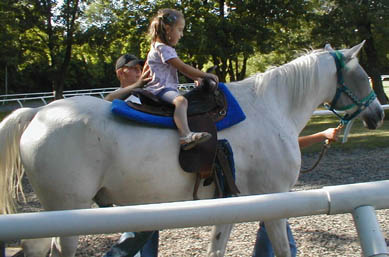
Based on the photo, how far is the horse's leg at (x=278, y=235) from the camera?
2.67 metres

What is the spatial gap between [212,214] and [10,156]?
190 cm

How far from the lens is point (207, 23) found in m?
12.6

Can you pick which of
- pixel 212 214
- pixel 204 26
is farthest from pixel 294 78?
pixel 204 26

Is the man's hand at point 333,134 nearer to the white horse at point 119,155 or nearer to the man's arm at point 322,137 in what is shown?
the man's arm at point 322,137

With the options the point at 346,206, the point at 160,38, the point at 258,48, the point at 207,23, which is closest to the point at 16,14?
the point at 207,23

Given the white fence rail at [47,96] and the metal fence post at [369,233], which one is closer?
the metal fence post at [369,233]

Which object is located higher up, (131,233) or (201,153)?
(201,153)

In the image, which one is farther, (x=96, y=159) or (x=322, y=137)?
(x=322, y=137)

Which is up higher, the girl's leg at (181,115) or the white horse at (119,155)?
the girl's leg at (181,115)

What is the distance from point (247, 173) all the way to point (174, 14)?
1.25 meters

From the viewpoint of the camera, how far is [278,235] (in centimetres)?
268

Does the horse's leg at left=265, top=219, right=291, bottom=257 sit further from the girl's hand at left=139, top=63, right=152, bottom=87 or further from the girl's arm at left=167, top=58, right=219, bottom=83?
the girl's hand at left=139, top=63, right=152, bottom=87

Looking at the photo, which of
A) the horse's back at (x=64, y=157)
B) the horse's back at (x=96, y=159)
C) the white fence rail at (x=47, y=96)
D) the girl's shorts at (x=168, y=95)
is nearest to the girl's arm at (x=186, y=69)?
the girl's shorts at (x=168, y=95)

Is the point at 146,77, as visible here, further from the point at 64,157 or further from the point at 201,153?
the point at 64,157
